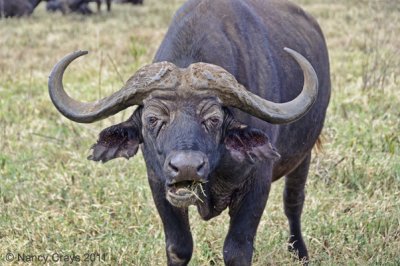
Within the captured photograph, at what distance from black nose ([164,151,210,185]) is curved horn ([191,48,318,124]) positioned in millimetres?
325

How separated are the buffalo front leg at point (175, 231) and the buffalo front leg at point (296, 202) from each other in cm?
103

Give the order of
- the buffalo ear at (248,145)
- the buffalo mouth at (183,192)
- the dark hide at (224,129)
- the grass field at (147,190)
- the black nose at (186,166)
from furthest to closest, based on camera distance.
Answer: the grass field at (147,190), the buffalo ear at (248,145), the dark hide at (224,129), the buffalo mouth at (183,192), the black nose at (186,166)

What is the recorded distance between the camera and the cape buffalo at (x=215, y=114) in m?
3.05

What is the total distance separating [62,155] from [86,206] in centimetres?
101

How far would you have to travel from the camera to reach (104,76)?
875 cm

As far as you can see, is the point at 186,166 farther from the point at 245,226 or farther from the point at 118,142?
the point at 245,226

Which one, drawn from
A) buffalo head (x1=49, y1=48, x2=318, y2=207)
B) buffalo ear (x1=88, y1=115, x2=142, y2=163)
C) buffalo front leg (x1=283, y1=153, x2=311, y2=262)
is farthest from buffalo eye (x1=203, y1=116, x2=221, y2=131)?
buffalo front leg (x1=283, y1=153, x2=311, y2=262)

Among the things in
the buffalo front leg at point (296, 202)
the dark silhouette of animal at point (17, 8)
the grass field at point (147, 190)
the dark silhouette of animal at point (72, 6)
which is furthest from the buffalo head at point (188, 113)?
the dark silhouette of animal at point (72, 6)

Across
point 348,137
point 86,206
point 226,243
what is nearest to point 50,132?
point 86,206

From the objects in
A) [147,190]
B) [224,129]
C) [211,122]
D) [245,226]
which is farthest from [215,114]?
[147,190]

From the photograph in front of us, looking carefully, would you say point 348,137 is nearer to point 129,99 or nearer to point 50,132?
point 50,132

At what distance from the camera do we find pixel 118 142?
3.33 metres

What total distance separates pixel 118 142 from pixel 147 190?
1908mm

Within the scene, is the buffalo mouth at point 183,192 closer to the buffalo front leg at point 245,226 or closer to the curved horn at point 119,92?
the curved horn at point 119,92
